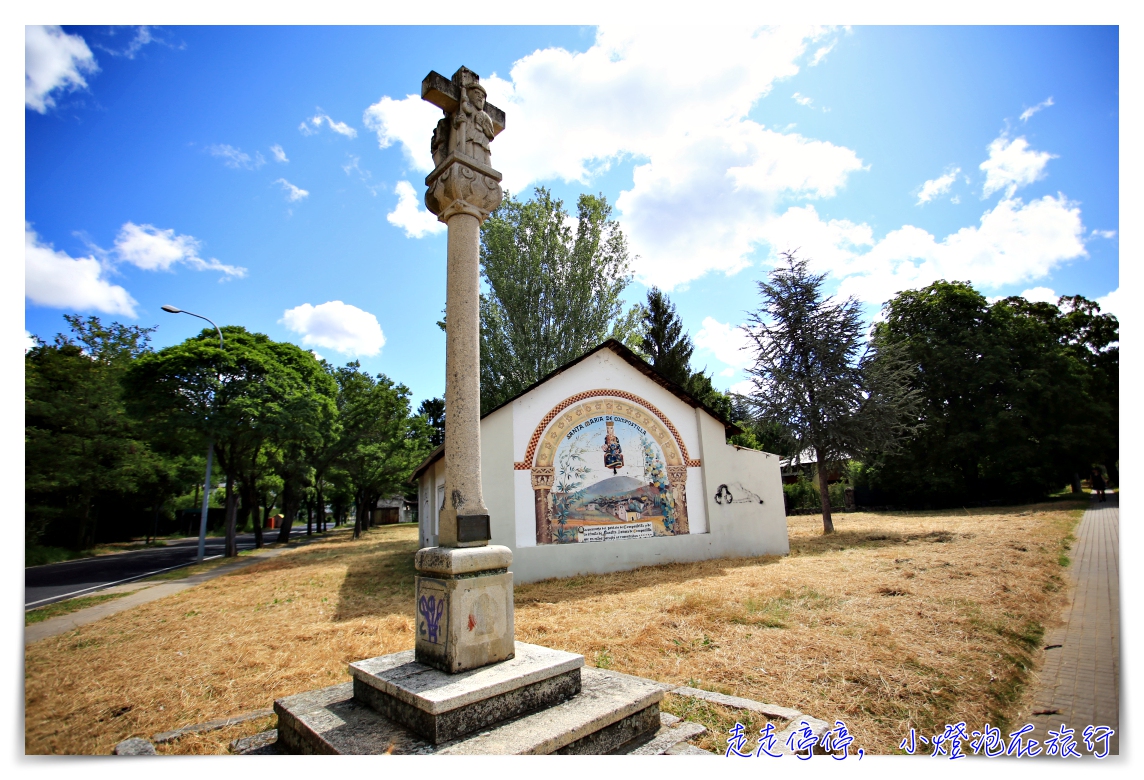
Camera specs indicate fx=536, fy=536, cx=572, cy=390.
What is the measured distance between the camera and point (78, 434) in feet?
64.7

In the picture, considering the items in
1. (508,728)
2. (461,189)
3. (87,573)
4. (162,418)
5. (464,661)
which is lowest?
(87,573)

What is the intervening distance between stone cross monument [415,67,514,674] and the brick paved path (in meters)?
4.08

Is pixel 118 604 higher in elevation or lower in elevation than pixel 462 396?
lower

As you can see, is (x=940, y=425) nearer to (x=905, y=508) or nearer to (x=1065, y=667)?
(x=905, y=508)

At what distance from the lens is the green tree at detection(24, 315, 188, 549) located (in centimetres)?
1842

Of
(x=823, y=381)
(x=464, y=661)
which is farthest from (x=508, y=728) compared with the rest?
(x=823, y=381)

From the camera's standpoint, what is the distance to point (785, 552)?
14.1 metres

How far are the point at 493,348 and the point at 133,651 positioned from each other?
53.7ft

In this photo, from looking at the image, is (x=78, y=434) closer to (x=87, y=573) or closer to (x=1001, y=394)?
(x=87, y=573)

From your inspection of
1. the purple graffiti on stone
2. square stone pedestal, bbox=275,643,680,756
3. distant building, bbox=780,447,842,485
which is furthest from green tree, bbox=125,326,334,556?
distant building, bbox=780,447,842,485

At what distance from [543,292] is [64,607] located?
17322mm

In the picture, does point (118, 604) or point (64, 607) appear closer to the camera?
point (64, 607)

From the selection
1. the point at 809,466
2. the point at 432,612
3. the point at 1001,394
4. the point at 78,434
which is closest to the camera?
the point at 432,612

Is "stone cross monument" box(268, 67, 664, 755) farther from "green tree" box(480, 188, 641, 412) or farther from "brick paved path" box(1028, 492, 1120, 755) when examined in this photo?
"green tree" box(480, 188, 641, 412)
